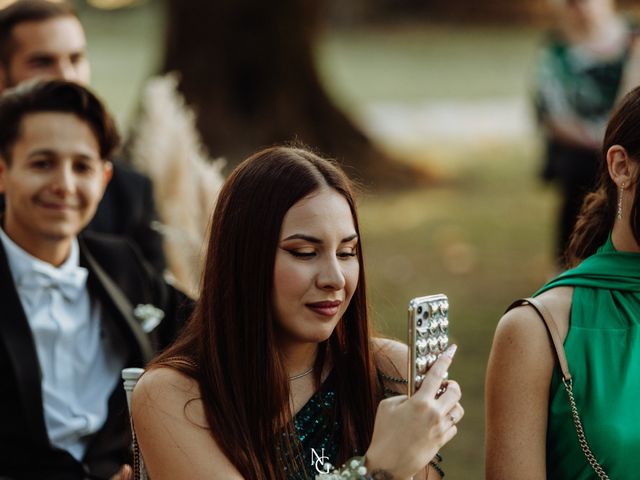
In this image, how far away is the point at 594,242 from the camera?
2.88 meters

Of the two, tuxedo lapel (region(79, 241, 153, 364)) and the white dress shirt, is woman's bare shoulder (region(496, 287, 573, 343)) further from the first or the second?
the white dress shirt

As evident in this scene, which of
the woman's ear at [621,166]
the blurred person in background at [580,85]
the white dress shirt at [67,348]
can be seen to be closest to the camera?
the woman's ear at [621,166]

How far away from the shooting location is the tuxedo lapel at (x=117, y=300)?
3.51m

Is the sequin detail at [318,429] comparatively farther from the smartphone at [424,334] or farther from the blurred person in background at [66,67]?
the blurred person in background at [66,67]

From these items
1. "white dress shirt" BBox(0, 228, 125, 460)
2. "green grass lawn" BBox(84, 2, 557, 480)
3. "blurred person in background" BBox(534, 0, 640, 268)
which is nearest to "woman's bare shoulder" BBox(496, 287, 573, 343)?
"green grass lawn" BBox(84, 2, 557, 480)

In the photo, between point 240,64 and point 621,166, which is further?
point 240,64

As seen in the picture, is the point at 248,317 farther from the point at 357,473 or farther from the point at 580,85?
the point at 580,85

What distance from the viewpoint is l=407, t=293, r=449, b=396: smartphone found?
7.63 ft

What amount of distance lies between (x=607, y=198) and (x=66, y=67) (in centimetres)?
251

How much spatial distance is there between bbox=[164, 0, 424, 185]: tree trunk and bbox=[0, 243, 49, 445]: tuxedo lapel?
783cm

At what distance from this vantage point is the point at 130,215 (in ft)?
14.6

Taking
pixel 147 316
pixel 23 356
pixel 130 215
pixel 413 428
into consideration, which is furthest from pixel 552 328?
pixel 130 215

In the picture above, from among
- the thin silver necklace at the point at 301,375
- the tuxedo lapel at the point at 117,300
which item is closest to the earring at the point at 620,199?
the thin silver necklace at the point at 301,375

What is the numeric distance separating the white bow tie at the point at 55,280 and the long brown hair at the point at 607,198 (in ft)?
4.97
